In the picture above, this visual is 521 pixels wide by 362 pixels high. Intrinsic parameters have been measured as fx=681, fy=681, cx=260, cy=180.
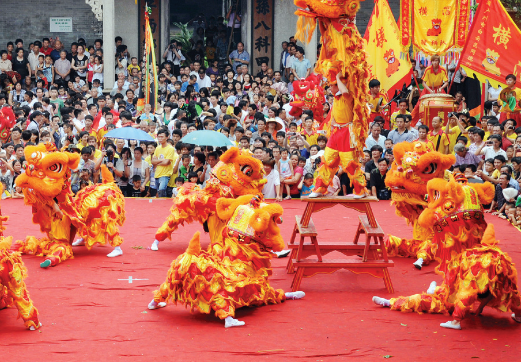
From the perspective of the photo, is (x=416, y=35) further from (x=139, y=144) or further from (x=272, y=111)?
(x=139, y=144)

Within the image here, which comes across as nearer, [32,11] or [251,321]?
[251,321]

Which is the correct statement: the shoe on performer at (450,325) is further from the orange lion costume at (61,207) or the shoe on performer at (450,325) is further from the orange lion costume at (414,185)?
the orange lion costume at (61,207)

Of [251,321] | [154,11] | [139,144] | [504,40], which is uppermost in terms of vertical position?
[154,11]

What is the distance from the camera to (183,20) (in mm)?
20688

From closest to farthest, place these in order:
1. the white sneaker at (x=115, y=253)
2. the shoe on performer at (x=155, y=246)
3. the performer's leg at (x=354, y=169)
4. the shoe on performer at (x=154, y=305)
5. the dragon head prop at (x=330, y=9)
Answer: the shoe on performer at (x=154, y=305) < the dragon head prop at (x=330, y=9) < the performer's leg at (x=354, y=169) < the white sneaker at (x=115, y=253) < the shoe on performer at (x=155, y=246)

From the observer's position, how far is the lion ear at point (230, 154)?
620 centimetres

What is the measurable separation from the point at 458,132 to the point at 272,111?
3.05m

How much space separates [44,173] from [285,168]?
418cm

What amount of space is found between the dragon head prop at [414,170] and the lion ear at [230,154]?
1.51 metres

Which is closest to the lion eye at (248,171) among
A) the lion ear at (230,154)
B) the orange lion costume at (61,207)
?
the lion ear at (230,154)

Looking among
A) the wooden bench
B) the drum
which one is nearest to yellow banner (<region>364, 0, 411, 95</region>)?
the drum

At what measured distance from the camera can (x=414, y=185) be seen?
6363 millimetres

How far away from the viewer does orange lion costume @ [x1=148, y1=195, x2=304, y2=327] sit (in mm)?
4793

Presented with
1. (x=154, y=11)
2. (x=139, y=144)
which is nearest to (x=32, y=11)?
(x=154, y=11)
